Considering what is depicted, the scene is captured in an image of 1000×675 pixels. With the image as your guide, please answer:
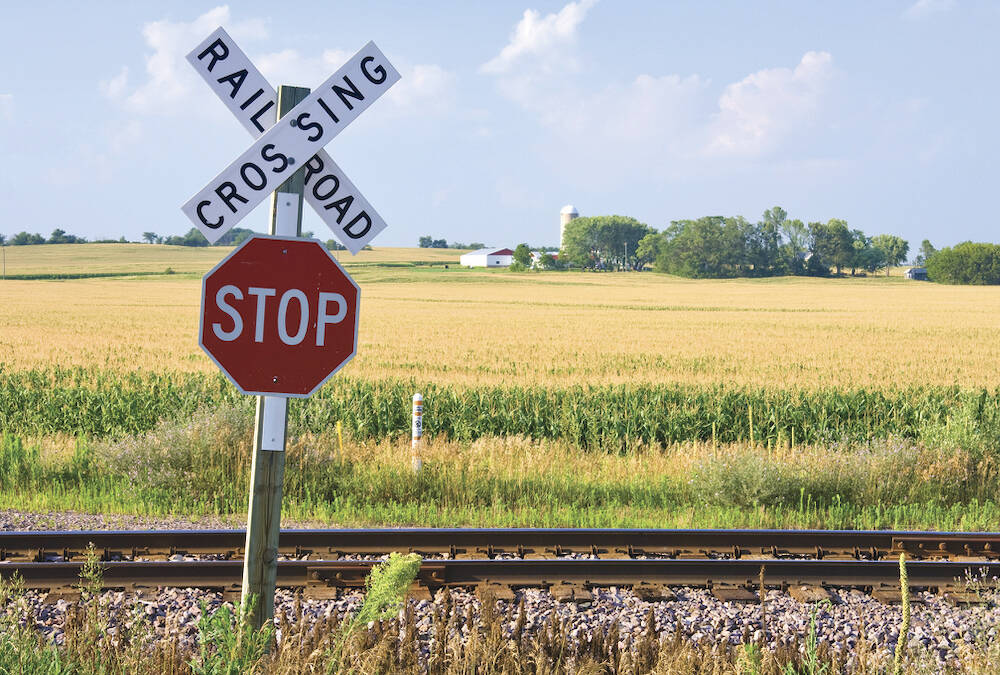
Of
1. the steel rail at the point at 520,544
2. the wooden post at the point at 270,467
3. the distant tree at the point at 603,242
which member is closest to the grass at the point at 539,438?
the steel rail at the point at 520,544

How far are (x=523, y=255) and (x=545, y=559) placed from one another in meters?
132

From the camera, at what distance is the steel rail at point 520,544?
690 cm

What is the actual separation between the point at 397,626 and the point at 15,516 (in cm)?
571

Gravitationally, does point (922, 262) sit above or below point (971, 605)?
above

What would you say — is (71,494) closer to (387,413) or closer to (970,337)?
(387,413)

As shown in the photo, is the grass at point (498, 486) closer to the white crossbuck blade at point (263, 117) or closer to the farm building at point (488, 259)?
the white crossbuck blade at point (263, 117)

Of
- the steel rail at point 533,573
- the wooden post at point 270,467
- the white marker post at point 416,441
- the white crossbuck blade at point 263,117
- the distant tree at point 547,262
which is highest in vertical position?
the distant tree at point 547,262

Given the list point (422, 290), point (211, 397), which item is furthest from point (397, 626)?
point (422, 290)

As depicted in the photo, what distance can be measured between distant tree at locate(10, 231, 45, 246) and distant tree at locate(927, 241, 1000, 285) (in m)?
154

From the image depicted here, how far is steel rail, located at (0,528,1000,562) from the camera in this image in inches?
272

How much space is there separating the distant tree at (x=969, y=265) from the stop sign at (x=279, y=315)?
143 meters

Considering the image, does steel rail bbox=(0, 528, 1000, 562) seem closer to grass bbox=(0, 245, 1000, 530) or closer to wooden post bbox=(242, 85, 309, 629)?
grass bbox=(0, 245, 1000, 530)

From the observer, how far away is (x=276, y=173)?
161 inches

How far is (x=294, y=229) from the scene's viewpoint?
4.22m
